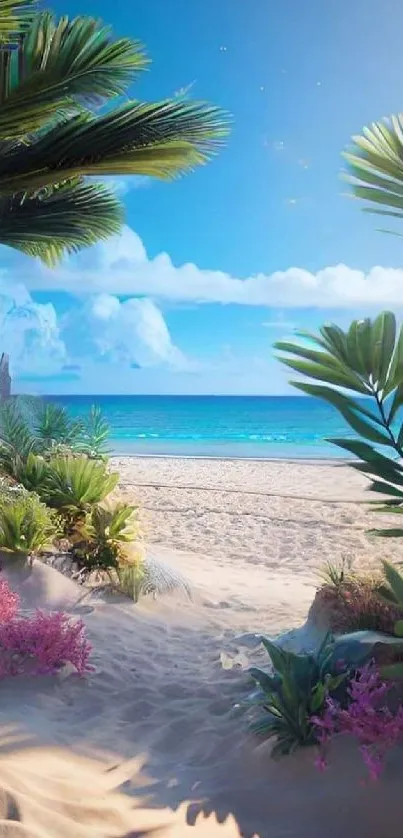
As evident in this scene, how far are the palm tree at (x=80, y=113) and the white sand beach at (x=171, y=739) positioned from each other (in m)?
1.66

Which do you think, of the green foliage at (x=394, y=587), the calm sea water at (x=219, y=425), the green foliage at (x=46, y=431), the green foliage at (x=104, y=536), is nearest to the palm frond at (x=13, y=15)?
the green foliage at (x=394, y=587)

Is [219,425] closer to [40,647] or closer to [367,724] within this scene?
[40,647]

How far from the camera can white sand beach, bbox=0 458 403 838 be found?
147 centimetres

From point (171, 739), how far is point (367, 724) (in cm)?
61

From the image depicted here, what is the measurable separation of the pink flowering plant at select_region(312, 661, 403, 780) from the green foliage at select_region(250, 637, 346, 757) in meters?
0.04

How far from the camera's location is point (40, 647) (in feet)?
7.57

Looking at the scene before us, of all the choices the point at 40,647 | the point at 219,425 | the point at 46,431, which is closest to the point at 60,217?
the point at 40,647

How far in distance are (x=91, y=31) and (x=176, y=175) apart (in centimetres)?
57

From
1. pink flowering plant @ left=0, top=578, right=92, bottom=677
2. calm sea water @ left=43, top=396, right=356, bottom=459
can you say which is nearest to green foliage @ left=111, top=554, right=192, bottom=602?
pink flowering plant @ left=0, top=578, right=92, bottom=677

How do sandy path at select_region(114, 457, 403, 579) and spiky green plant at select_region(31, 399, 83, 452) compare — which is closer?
sandy path at select_region(114, 457, 403, 579)

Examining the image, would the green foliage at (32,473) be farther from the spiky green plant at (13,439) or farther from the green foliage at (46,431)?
the green foliage at (46,431)

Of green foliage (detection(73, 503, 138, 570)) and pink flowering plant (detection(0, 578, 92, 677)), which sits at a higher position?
green foliage (detection(73, 503, 138, 570))

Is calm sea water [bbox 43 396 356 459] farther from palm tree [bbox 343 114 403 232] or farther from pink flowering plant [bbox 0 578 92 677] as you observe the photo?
palm tree [bbox 343 114 403 232]

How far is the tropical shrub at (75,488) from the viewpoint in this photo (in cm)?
388
